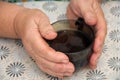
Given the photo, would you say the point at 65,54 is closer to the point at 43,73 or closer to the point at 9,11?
the point at 43,73

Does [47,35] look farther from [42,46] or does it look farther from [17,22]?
[17,22]

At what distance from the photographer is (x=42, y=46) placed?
485mm

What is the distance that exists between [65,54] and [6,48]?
0.18 metres

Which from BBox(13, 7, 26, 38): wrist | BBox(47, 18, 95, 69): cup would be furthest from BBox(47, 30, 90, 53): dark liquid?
BBox(13, 7, 26, 38): wrist

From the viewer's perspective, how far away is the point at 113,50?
582mm

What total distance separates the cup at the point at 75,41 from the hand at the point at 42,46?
15 millimetres

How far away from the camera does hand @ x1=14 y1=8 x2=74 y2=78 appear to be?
48 cm

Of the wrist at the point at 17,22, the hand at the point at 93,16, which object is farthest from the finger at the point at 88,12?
the wrist at the point at 17,22

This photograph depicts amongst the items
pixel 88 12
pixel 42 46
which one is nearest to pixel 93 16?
pixel 88 12

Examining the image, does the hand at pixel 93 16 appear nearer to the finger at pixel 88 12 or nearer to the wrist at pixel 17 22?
the finger at pixel 88 12

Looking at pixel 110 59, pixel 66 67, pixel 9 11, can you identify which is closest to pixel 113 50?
pixel 110 59

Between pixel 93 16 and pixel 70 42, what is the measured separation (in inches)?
3.3

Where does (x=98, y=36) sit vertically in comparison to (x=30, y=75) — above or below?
above

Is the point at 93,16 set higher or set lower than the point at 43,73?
higher
